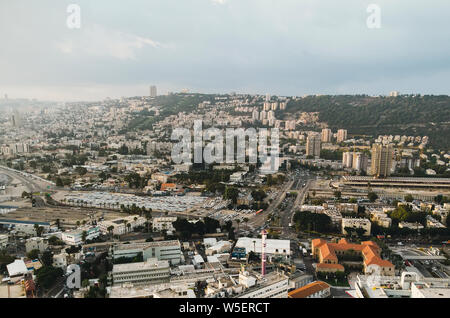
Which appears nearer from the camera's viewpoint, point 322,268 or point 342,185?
point 322,268

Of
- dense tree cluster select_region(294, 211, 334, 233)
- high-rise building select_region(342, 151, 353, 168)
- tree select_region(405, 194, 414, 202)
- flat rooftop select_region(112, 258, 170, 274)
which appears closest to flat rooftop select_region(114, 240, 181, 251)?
flat rooftop select_region(112, 258, 170, 274)

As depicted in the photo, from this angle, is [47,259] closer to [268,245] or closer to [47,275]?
[47,275]

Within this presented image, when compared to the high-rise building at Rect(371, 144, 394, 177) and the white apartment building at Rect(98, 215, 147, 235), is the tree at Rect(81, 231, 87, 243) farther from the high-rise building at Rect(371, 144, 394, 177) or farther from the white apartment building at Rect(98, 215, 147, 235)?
the high-rise building at Rect(371, 144, 394, 177)

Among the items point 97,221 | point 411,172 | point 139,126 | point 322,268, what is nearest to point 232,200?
point 97,221

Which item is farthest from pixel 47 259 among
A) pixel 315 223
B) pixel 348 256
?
pixel 315 223

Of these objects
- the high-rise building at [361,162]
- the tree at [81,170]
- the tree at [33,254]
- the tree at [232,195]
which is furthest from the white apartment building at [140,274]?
the high-rise building at [361,162]
